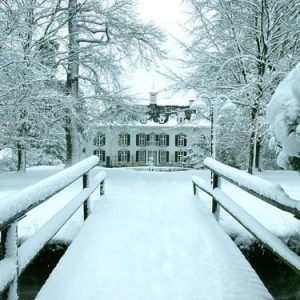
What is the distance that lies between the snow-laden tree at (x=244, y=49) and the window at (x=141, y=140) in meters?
39.3

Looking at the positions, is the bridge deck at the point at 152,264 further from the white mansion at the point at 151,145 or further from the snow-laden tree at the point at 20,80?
the white mansion at the point at 151,145

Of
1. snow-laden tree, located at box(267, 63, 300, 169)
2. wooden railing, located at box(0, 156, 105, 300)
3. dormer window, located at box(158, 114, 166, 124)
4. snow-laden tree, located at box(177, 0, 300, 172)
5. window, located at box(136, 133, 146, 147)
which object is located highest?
snow-laden tree, located at box(177, 0, 300, 172)

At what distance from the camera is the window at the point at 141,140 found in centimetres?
5881

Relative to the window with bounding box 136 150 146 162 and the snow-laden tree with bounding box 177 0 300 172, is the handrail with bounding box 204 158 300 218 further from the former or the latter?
the window with bounding box 136 150 146 162

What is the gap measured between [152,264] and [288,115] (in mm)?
2300

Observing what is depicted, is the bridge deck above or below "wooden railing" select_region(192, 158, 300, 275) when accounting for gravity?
below

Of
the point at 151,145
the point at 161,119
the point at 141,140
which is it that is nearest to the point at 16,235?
the point at 161,119

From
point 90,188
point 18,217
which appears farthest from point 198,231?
point 18,217

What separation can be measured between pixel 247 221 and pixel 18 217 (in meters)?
2.34

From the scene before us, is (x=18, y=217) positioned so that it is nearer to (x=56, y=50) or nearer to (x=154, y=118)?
(x=56, y=50)

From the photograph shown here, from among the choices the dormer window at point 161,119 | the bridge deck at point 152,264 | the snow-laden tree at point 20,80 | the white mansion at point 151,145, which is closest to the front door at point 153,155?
the white mansion at point 151,145

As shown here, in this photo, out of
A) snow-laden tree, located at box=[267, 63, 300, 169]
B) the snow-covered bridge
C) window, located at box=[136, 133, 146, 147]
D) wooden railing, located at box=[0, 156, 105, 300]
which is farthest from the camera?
window, located at box=[136, 133, 146, 147]

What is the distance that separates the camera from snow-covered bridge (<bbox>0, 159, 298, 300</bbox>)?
3312 millimetres

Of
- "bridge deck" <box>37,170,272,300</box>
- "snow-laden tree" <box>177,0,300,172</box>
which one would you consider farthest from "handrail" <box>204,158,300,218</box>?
"snow-laden tree" <box>177,0,300,172</box>
